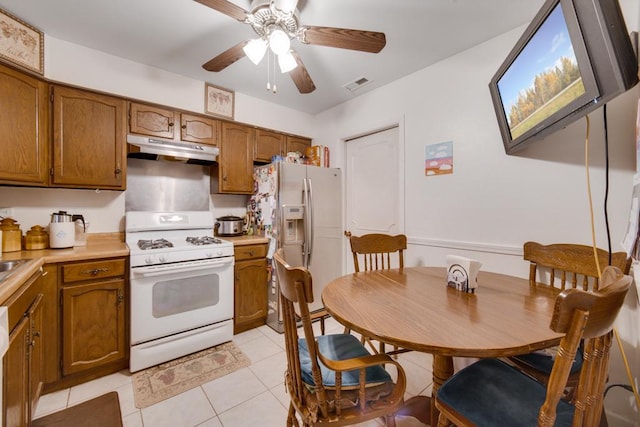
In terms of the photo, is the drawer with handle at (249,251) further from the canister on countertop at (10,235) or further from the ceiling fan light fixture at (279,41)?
the ceiling fan light fixture at (279,41)

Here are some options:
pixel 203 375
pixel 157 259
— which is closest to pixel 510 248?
pixel 203 375

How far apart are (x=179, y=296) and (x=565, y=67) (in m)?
2.88

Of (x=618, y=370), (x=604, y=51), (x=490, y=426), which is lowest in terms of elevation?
(x=618, y=370)

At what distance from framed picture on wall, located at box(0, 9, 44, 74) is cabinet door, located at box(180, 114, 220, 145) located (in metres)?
0.99

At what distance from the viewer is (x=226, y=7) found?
1359 mm

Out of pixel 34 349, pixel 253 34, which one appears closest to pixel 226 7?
pixel 253 34

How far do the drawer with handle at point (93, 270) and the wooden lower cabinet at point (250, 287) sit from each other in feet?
2.99

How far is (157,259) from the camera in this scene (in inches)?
78.7

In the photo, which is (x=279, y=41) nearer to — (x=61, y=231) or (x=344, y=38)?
(x=344, y=38)

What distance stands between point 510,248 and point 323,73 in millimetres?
2231

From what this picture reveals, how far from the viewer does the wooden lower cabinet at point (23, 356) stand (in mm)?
1045

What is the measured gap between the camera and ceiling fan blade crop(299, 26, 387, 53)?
150cm

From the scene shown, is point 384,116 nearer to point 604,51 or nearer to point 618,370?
point 604,51

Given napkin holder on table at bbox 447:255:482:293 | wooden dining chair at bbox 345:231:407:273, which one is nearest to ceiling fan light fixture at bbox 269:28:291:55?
wooden dining chair at bbox 345:231:407:273
